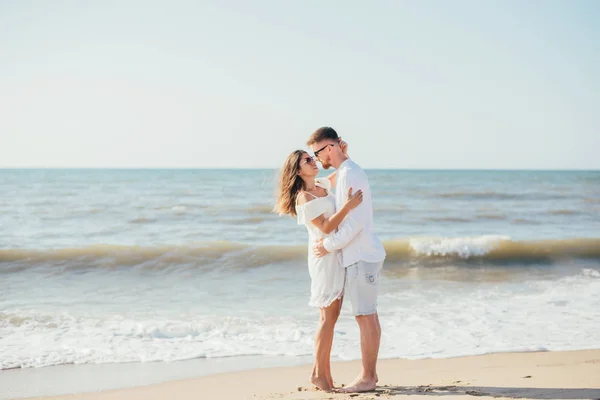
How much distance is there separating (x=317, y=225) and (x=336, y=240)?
195 mm

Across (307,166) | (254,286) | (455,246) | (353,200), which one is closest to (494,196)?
(455,246)

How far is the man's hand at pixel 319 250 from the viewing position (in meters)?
4.22

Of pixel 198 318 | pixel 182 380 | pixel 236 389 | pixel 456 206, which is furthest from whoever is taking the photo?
pixel 456 206

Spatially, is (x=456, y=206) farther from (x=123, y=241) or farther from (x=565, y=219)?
(x=123, y=241)

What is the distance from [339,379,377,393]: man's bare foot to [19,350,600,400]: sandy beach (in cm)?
6

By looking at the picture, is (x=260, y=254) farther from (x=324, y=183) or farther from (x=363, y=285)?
(x=363, y=285)

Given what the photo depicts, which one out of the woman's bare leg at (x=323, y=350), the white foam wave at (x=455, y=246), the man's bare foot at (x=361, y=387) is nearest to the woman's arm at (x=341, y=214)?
the woman's bare leg at (x=323, y=350)

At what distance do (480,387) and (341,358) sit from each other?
166 cm

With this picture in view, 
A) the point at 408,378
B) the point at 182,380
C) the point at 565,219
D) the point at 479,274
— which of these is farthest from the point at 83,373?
the point at 565,219

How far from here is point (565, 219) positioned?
66.4 feet

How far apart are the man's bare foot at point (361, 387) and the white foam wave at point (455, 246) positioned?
8952 millimetres

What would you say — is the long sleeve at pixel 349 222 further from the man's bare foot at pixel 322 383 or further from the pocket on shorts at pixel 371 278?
the man's bare foot at pixel 322 383

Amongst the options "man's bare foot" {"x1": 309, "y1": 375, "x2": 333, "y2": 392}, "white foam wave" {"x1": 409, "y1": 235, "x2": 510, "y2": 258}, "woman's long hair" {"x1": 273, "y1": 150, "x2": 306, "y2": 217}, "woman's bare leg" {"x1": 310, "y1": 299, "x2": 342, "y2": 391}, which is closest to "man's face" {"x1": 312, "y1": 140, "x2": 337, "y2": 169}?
"woman's long hair" {"x1": 273, "y1": 150, "x2": 306, "y2": 217}

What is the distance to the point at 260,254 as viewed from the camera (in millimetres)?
12484
